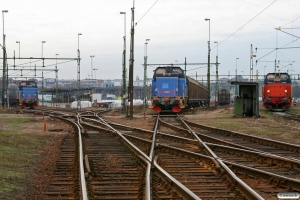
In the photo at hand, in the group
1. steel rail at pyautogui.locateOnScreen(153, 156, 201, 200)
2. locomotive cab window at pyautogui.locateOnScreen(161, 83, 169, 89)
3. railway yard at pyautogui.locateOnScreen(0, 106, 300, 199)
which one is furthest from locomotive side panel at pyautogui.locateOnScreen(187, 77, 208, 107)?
steel rail at pyautogui.locateOnScreen(153, 156, 201, 200)

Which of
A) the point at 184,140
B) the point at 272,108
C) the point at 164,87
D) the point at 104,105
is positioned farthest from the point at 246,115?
the point at 104,105

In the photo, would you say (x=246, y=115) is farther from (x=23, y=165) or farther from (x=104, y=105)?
(x=104, y=105)

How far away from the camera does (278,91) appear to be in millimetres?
46188

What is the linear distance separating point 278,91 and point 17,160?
121ft

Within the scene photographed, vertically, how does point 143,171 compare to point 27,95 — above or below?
below

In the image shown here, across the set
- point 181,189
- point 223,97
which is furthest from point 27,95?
point 181,189

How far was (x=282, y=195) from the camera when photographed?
25.6ft

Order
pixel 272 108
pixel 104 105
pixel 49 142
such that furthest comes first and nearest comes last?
pixel 104 105 → pixel 272 108 → pixel 49 142

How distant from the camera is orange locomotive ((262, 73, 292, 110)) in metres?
45.9

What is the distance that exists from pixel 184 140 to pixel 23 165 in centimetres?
686

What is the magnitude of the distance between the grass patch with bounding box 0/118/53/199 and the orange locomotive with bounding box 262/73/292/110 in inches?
1187

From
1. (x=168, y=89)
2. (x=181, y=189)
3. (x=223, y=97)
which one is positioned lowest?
(x=181, y=189)

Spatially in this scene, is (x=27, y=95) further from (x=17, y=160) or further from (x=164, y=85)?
(x=17, y=160)

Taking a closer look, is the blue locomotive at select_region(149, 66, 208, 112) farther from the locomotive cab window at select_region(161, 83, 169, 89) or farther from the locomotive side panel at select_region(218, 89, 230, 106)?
the locomotive side panel at select_region(218, 89, 230, 106)
